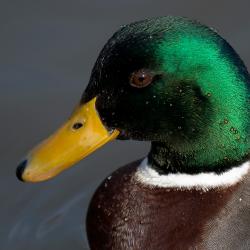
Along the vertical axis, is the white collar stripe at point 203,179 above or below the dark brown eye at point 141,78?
below

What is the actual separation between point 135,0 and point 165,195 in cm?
242

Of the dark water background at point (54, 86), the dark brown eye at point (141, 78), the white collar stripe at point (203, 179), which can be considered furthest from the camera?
the dark water background at point (54, 86)

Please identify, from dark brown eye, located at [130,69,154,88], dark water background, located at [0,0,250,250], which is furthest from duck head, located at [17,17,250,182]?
dark water background, located at [0,0,250,250]

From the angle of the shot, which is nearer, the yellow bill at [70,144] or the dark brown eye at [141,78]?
the dark brown eye at [141,78]

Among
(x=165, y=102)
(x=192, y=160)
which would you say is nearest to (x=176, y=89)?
(x=165, y=102)

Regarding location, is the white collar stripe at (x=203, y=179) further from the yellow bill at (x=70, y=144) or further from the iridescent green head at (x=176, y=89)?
the yellow bill at (x=70, y=144)

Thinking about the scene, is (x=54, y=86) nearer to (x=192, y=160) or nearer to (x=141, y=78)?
(x=192, y=160)

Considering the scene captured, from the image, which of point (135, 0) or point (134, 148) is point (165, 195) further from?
point (135, 0)

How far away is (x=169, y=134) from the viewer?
374 centimetres

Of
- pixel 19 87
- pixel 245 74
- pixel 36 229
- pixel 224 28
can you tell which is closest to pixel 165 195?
pixel 245 74

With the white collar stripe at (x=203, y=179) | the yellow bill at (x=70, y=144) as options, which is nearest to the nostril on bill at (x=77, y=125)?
the yellow bill at (x=70, y=144)

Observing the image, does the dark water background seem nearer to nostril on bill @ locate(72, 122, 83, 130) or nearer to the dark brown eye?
nostril on bill @ locate(72, 122, 83, 130)

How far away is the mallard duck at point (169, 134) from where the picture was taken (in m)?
3.54

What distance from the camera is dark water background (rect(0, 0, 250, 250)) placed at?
512cm
